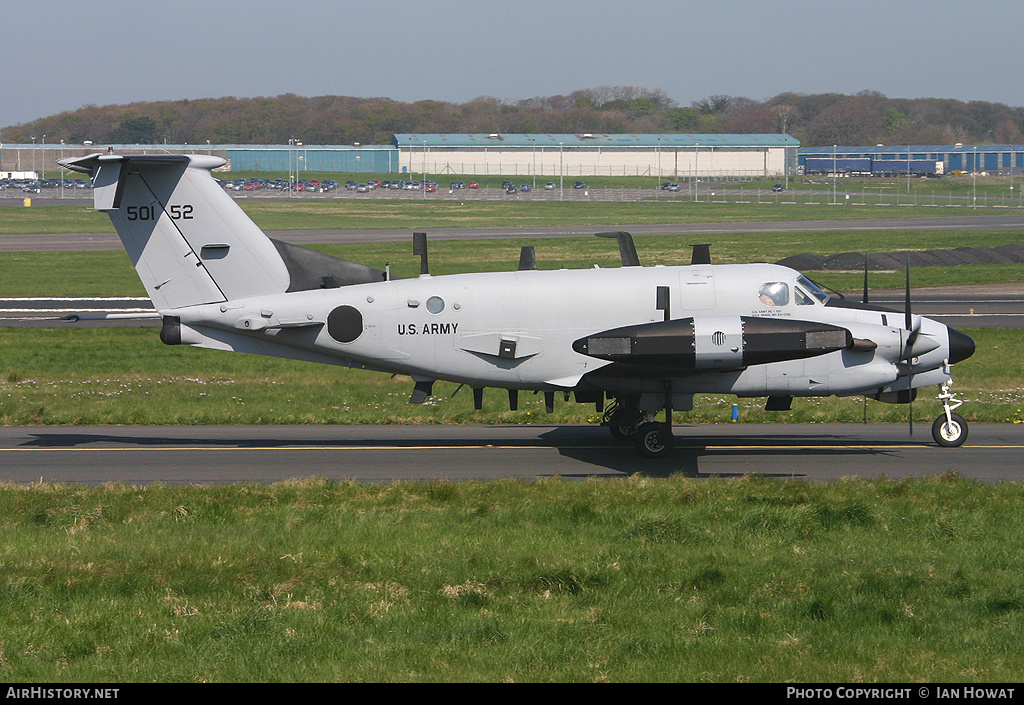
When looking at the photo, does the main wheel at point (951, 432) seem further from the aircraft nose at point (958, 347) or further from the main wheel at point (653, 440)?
the main wheel at point (653, 440)

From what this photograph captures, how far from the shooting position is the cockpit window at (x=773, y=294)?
17.3 meters

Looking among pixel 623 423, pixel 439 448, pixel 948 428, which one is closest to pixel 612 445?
pixel 623 423

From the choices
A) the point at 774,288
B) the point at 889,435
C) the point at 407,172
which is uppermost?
the point at 407,172

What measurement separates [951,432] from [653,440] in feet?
17.8

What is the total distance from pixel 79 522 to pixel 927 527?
1058cm

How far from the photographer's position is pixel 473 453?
58.1 ft

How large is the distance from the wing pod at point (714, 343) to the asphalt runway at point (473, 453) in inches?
71.5

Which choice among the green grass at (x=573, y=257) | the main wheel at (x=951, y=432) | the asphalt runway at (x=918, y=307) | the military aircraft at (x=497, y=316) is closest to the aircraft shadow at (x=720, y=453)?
the military aircraft at (x=497, y=316)

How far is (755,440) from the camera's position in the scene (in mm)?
18859

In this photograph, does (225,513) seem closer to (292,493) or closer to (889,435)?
(292,493)

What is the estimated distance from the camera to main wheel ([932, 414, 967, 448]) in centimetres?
1781

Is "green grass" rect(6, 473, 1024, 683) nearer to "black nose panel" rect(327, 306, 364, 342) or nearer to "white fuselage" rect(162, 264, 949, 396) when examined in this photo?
"white fuselage" rect(162, 264, 949, 396)

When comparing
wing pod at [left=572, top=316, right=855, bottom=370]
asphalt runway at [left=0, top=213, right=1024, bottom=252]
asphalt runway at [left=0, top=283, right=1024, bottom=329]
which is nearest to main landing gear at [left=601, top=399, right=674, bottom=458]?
wing pod at [left=572, top=316, right=855, bottom=370]
